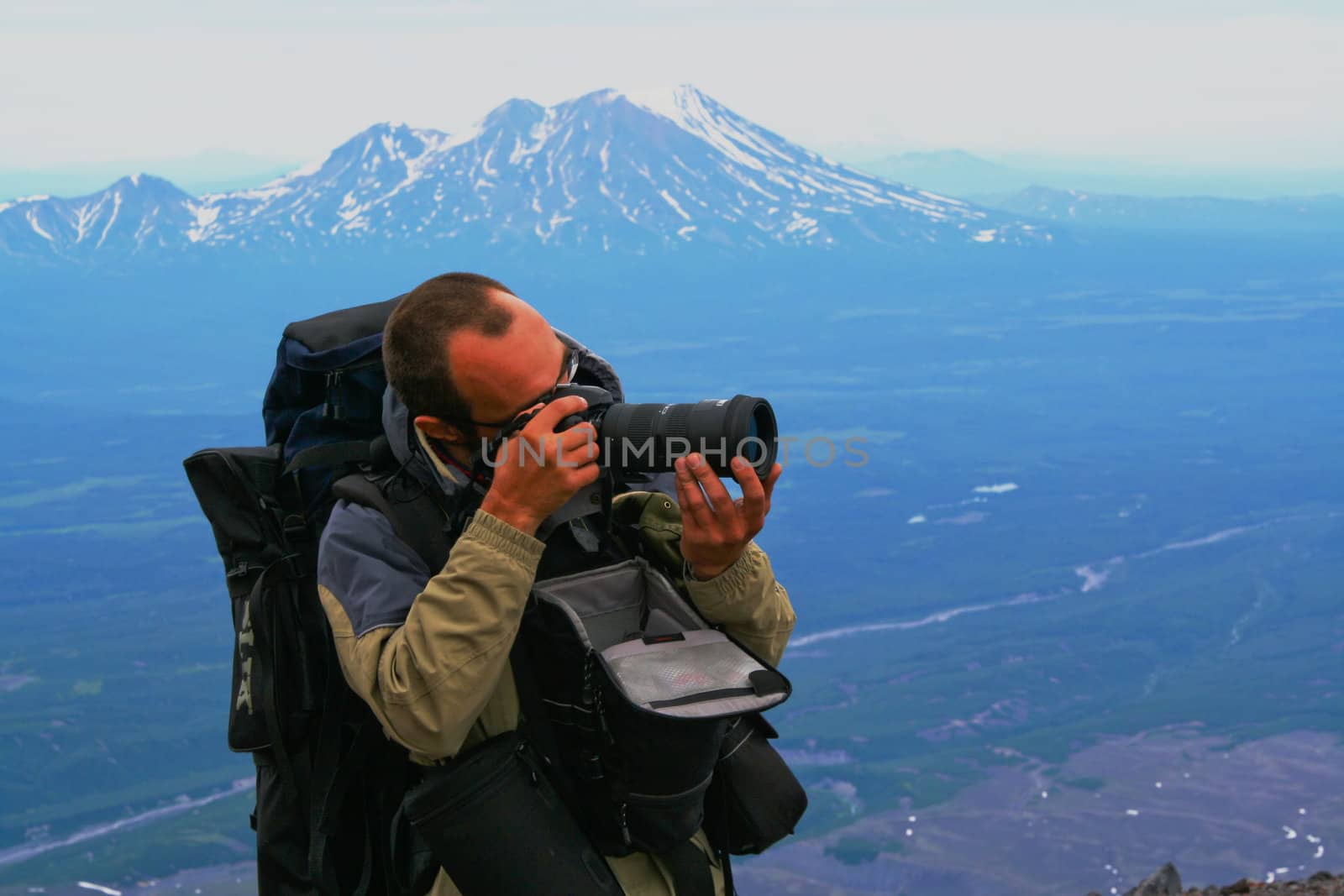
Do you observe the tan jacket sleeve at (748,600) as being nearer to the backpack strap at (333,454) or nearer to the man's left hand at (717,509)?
the man's left hand at (717,509)

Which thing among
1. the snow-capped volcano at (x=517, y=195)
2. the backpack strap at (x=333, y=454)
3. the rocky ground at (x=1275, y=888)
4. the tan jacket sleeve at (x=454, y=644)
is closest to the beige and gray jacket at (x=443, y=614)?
the tan jacket sleeve at (x=454, y=644)

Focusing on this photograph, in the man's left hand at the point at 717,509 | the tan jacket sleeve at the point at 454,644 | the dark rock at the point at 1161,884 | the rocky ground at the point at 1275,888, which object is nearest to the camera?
the tan jacket sleeve at the point at 454,644

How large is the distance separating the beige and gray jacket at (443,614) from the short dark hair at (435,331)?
84 mm

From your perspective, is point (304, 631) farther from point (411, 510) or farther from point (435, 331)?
point (435, 331)

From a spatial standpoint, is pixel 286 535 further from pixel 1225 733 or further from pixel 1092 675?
pixel 1092 675

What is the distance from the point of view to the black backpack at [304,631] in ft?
6.79

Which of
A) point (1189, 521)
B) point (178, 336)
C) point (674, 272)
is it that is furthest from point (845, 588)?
point (178, 336)

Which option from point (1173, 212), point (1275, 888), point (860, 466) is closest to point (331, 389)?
point (1275, 888)

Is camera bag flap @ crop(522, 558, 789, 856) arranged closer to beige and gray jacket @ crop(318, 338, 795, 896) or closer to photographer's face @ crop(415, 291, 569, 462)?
beige and gray jacket @ crop(318, 338, 795, 896)

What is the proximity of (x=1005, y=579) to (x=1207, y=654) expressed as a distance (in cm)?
1560

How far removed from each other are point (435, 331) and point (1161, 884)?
5790 mm

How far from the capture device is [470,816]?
1798mm

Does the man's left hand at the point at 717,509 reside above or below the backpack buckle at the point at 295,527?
above

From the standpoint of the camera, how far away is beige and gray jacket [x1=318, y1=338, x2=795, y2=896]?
1665 mm
